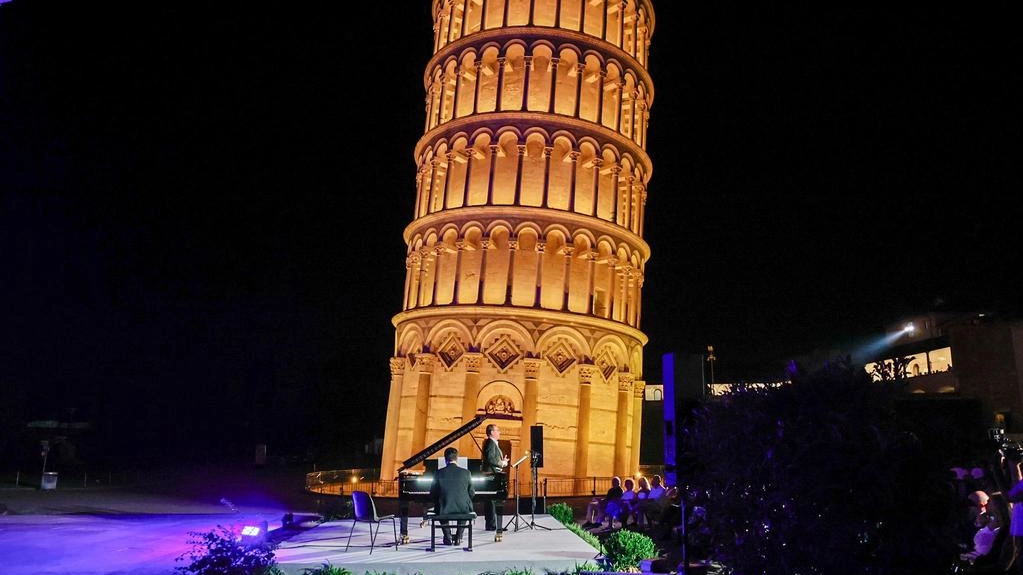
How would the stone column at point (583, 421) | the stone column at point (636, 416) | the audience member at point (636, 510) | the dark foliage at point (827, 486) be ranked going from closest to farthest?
the dark foliage at point (827, 486) → the audience member at point (636, 510) → the stone column at point (583, 421) → the stone column at point (636, 416)

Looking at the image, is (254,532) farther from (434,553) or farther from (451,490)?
(451,490)

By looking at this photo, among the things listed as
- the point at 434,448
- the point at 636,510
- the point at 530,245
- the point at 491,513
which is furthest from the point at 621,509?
the point at 530,245

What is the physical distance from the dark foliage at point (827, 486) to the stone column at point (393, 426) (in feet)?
80.8

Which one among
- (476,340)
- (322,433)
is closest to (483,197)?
(476,340)

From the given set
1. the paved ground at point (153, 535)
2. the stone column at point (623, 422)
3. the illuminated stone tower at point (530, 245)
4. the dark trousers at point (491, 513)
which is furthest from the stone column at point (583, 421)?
the dark trousers at point (491, 513)

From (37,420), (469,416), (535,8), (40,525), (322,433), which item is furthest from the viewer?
(322,433)

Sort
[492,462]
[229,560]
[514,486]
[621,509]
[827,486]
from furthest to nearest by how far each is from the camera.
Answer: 1. [514,486]
2. [621,509]
3. [492,462]
4. [229,560]
5. [827,486]

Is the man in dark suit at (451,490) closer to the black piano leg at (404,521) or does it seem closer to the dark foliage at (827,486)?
the black piano leg at (404,521)

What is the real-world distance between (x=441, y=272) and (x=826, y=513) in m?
25.7

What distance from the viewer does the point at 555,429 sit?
2753 cm

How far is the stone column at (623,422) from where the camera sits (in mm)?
29252

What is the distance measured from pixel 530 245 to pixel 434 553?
67.0 feet

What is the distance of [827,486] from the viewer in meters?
4.37

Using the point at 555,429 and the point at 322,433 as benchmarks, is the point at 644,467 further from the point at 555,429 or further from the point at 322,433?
the point at 322,433
